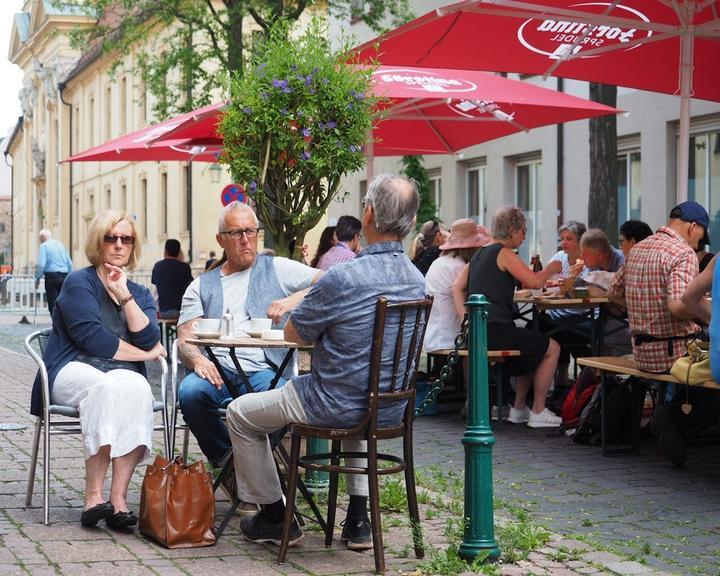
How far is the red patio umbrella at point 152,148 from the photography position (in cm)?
1281

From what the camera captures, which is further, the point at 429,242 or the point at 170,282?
the point at 170,282

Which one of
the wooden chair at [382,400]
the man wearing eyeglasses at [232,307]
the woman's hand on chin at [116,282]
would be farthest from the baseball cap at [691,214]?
the woman's hand on chin at [116,282]

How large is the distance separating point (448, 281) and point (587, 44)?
7.12 ft

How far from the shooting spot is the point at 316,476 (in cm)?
705

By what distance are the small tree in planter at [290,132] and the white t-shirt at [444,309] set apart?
2402 millimetres

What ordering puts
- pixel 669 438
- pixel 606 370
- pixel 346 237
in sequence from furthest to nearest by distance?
pixel 346 237
pixel 606 370
pixel 669 438

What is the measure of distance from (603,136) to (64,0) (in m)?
13.2

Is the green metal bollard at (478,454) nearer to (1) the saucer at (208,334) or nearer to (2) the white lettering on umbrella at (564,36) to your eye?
(1) the saucer at (208,334)

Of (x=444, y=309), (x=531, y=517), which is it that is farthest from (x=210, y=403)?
(x=444, y=309)

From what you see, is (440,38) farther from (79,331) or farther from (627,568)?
(627,568)

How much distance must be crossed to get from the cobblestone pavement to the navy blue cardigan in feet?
2.56

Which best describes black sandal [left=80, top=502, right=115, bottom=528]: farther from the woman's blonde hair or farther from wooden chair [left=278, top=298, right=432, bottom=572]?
the woman's blonde hair

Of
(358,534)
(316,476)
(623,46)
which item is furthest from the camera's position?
(623,46)

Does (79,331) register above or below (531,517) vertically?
above
